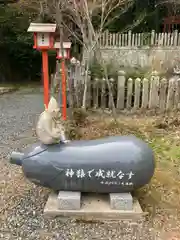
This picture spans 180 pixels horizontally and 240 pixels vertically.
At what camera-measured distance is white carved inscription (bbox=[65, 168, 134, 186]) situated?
339cm

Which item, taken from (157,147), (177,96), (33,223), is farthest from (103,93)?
(33,223)

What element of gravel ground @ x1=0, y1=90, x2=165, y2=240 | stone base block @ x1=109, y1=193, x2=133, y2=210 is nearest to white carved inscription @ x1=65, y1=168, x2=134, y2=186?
stone base block @ x1=109, y1=193, x2=133, y2=210

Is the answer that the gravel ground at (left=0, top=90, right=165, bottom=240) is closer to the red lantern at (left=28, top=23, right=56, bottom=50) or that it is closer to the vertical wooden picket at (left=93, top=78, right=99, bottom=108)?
the red lantern at (left=28, top=23, right=56, bottom=50)

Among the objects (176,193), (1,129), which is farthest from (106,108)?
(176,193)

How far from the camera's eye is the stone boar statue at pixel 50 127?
134 inches

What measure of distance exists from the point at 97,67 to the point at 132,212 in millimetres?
4651

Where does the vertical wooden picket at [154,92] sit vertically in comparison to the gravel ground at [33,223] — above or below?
above

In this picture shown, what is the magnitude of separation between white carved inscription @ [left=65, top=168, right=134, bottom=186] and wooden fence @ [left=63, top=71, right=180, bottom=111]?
3.72 meters

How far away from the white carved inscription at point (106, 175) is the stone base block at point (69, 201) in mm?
239

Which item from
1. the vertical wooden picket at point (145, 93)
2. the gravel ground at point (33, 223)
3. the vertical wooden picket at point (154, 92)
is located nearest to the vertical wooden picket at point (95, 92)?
the vertical wooden picket at point (145, 93)

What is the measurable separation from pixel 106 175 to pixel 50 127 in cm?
80

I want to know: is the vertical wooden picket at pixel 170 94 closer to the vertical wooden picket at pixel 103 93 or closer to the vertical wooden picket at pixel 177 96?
the vertical wooden picket at pixel 177 96

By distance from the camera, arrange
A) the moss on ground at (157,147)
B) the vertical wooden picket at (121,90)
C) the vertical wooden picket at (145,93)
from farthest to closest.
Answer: the vertical wooden picket at (121,90) < the vertical wooden picket at (145,93) < the moss on ground at (157,147)

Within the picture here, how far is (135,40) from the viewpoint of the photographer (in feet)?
37.5
